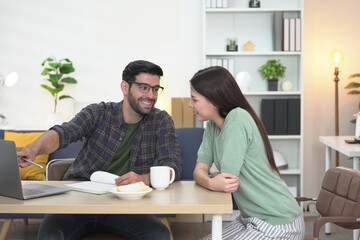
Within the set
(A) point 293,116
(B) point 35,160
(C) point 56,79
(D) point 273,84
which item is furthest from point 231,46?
(B) point 35,160

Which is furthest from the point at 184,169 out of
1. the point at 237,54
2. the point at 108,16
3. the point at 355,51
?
the point at 355,51

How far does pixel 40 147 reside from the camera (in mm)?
2113

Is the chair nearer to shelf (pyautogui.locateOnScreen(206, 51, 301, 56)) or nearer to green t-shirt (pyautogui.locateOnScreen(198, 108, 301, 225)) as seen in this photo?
green t-shirt (pyautogui.locateOnScreen(198, 108, 301, 225))

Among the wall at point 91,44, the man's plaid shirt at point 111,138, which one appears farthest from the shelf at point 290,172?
the man's plaid shirt at point 111,138

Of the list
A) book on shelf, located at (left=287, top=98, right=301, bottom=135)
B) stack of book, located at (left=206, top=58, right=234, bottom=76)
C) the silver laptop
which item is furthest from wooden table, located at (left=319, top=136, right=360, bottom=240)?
the silver laptop

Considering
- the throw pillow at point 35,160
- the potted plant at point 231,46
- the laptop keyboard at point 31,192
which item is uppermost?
the potted plant at point 231,46

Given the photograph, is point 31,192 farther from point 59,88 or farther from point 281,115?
point 281,115

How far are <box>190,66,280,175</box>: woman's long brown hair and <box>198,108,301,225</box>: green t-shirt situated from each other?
0.12ft

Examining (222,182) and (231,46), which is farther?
(231,46)

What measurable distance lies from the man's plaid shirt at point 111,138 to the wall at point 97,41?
7.58 ft

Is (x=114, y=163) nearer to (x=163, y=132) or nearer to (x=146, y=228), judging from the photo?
(x=163, y=132)

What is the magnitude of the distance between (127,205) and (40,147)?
2.21ft

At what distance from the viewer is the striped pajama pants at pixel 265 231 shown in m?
1.89

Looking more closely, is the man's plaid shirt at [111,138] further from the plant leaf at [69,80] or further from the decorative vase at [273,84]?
the decorative vase at [273,84]
